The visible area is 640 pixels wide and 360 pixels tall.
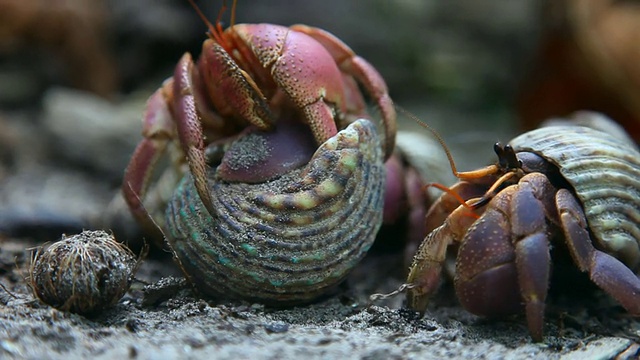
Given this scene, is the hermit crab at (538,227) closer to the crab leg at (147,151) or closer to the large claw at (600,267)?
the large claw at (600,267)

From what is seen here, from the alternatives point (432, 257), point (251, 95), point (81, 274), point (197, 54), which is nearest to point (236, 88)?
point (251, 95)

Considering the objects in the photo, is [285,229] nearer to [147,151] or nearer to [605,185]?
[147,151]

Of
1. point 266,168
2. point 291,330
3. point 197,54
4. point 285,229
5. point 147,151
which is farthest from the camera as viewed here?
point 197,54

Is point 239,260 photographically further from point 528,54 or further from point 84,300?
point 528,54

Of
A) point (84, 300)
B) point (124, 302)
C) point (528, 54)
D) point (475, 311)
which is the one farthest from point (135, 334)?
point (528, 54)

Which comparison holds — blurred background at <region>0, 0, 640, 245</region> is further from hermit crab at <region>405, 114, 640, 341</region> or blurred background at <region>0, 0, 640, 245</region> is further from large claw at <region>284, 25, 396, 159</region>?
hermit crab at <region>405, 114, 640, 341</region>

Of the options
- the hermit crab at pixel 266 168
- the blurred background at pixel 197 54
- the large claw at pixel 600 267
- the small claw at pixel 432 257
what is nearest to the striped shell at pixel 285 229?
the hermit crab at pixel 266 168
